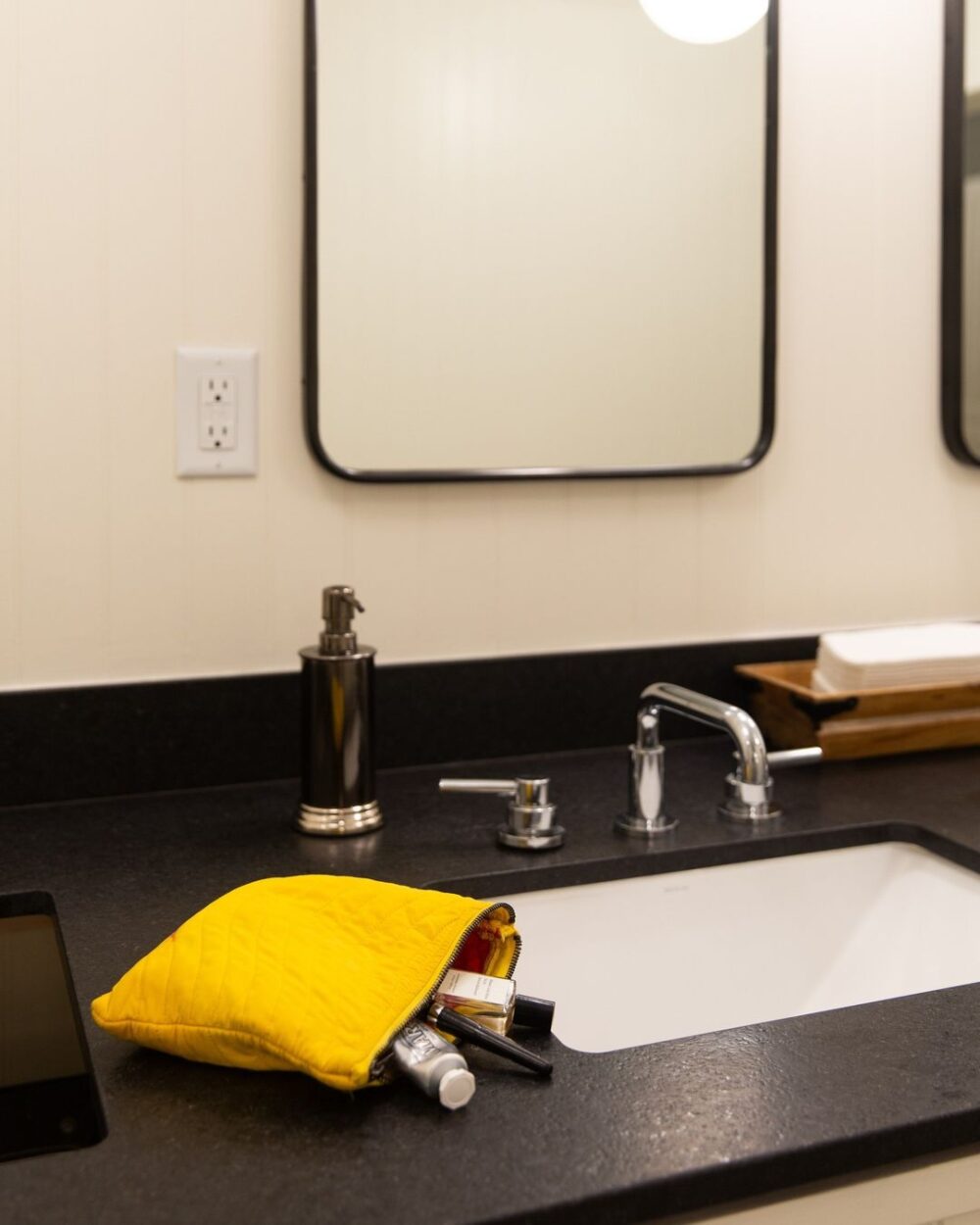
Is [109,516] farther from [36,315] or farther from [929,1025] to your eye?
[929,1025]

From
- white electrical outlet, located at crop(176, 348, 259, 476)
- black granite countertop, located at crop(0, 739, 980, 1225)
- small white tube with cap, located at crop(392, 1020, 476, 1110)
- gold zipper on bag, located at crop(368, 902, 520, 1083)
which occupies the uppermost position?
white electrical outlet, located at crop(176, 348, 259, 476)

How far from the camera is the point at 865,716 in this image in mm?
1404

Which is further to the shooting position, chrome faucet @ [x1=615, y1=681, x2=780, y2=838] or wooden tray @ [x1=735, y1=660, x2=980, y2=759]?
wooden tray @ [x1=735, y1=660, x2=980, y2=759]

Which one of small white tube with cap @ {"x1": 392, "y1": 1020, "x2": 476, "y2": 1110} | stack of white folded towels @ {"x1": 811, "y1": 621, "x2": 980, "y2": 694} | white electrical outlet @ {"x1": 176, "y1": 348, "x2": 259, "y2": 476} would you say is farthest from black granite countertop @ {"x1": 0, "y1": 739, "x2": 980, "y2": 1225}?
stack of white folded towels @ {"x1": 811, "y1": 621, "x2": 980, "y2": 694}

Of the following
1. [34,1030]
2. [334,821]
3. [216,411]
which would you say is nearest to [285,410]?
[216,411]

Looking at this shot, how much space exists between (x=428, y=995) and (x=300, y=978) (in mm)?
74

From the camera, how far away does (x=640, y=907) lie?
44.9 inches

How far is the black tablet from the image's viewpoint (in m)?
1.02

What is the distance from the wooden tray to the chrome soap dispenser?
496 mm

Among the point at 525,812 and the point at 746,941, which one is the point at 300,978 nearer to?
the point at 525,812

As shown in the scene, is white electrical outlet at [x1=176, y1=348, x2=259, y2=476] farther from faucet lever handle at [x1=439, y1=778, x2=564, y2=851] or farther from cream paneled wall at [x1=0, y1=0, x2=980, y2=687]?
faucet lever handle at [x1=439, y1=778, x2=564, y2=851]

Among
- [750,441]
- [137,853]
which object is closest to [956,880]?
[750,441]

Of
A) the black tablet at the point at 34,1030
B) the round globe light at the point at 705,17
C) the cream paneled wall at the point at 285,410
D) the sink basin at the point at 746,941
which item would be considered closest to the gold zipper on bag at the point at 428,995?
the sink basin at the point at 746,941

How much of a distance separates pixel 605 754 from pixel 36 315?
2.47 feet
